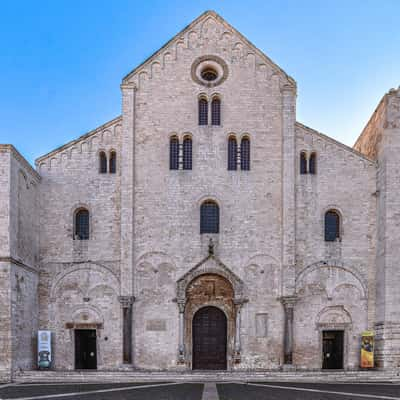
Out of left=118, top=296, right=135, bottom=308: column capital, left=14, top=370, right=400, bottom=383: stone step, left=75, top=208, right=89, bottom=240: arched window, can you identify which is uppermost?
left=75, top=208, right=89, bottom=240: arched window

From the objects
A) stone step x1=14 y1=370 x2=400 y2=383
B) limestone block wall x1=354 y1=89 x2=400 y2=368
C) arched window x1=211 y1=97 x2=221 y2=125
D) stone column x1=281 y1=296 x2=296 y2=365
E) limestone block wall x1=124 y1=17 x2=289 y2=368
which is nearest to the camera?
stone step x1=14 y1=370 x2=400 y2=383

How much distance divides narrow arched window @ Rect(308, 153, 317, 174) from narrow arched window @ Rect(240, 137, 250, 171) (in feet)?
10.4

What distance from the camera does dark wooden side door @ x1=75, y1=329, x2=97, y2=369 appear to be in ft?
87.7

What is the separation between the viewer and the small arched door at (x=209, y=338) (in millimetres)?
26406

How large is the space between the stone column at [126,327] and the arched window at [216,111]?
32.6 feet

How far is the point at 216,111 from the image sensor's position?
27.6 m

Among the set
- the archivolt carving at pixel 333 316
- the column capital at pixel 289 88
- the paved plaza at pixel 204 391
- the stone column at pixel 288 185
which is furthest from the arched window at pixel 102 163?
the archivolt carving at pixel 333 316

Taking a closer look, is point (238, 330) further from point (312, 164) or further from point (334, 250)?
point (312, 164)

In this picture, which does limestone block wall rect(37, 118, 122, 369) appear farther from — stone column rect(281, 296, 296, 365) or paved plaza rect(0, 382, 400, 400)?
stone column rect(281, 296, 296, 365)

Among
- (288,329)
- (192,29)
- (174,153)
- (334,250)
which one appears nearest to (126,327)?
(288,329)

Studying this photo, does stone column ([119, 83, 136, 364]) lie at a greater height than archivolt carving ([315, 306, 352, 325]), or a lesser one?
greater

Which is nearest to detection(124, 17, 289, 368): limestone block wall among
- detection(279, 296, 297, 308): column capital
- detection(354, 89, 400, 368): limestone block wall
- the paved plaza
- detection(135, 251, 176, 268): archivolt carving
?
detection(135, 251, 176, 268): archivolt carving

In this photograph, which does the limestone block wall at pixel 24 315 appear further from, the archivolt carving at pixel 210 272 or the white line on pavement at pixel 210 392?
the white line on pavement at pixel 210 392

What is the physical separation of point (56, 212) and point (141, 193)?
4479 millimetres
